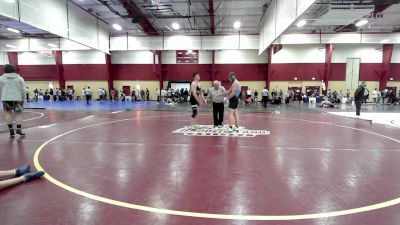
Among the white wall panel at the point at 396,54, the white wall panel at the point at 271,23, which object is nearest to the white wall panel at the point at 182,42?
the white wall panel at the point at 271,23

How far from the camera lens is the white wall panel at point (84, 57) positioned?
106 feet

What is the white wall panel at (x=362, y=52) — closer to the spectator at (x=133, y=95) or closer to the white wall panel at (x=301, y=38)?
the white wall panel at (x=301, y=38)

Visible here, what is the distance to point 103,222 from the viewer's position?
2.78 metres

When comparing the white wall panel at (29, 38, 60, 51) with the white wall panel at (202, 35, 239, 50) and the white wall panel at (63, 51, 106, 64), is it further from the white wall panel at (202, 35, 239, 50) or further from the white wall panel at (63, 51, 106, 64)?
the white wall panel at (202, 35, 239, 50)

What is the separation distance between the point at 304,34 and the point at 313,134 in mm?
22339

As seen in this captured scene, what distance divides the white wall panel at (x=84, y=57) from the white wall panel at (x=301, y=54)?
21883 millimetres

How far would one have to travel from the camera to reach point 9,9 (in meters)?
12.1

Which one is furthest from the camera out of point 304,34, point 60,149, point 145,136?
point 304,34

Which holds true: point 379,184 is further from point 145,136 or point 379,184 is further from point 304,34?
point 304,34

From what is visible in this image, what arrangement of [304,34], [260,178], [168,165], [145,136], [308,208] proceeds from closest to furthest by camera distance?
[308,208] → [260,178] → [168,165] → [145,136] → [304,34]

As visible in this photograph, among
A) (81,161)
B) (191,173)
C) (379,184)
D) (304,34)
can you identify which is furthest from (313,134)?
(304,34)

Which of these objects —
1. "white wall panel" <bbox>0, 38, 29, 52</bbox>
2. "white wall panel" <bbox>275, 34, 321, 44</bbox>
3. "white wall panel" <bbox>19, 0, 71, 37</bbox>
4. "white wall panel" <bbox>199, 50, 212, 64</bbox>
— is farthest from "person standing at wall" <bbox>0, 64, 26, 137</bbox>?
"white wall panel" <bbox>199, 50, 212, 64</bbox>

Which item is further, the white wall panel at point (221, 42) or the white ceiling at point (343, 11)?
the white wall panel at point (221, 42)

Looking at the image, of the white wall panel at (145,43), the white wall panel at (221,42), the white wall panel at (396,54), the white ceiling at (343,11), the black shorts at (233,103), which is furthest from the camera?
the white wall panel at (396,54)
